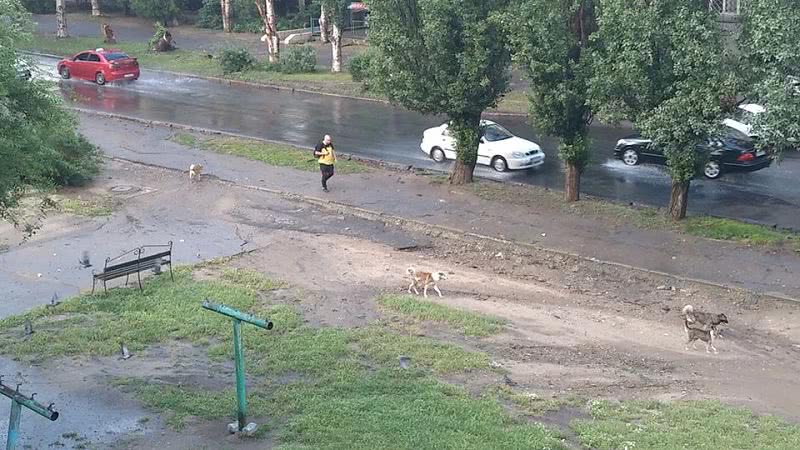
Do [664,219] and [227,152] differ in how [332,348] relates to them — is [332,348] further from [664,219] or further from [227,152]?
[227,152]

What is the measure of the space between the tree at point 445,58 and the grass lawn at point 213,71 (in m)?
10.1

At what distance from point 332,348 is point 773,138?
9647 mm

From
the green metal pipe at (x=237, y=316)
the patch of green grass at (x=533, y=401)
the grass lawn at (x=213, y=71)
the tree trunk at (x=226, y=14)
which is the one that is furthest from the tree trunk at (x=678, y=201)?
the tree trunk at (x=226, y=14)

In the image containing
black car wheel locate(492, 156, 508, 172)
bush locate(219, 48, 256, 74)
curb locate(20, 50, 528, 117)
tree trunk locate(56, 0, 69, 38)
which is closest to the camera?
black car wheel locate(492, 156, 508, 172)

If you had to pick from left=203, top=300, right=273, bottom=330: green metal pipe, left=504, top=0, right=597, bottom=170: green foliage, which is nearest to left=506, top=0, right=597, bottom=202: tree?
left=504, top=0, right=597, bottom=170: green foliage

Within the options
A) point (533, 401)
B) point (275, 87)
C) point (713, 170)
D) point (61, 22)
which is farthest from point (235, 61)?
point (533, 401)

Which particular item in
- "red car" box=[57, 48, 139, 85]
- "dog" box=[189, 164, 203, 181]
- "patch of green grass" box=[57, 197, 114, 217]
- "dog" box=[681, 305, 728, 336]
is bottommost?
"dog" box=[681, 305, 728, 336]

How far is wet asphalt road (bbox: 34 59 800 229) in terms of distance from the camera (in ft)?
84.2

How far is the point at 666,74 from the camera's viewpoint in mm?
21781

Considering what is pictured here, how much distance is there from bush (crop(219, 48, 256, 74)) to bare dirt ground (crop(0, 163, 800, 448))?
1963cm

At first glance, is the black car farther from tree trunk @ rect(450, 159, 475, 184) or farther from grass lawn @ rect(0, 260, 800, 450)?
grass lawn @ rect(0, 260, 800, 450)

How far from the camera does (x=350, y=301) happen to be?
18625mm

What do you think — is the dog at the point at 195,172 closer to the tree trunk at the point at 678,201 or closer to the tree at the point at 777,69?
the tree trunk at the point at 678,201

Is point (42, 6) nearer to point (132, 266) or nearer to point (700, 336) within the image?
point (132, 266)
